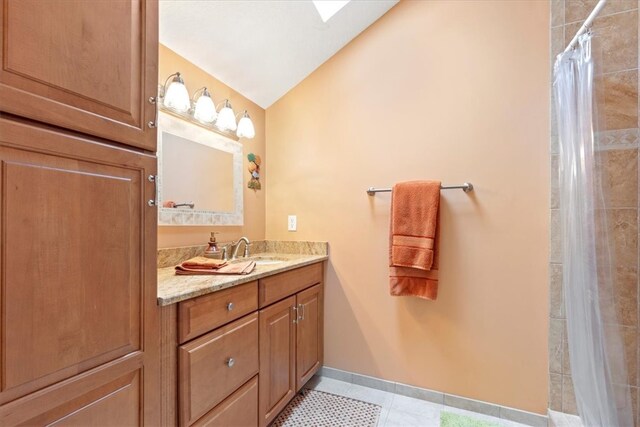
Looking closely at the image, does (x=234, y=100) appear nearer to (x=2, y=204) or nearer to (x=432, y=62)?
(x=432, y=62)

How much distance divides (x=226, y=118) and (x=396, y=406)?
6.82 ft

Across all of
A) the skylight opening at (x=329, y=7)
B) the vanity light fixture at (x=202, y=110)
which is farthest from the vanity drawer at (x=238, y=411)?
the skylight opening at (x=329, y=7)

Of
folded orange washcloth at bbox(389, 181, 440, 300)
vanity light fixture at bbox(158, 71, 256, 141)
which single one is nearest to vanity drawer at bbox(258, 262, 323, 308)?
folded orange washcloth at bbox(389, 181, 440, 300)

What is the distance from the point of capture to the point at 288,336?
5.64 ft

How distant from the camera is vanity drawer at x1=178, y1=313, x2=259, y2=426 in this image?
1054 mm

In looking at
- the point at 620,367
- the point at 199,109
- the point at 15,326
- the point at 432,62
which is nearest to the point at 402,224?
the point at 432,62

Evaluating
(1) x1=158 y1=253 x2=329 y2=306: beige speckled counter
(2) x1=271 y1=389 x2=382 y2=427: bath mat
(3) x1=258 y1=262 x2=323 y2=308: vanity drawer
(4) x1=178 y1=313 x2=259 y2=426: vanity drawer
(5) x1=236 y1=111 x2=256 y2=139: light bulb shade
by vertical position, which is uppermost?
(5) x1=236 y1=111 x2=256 y2=139: light bulb shade

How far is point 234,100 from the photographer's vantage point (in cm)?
210

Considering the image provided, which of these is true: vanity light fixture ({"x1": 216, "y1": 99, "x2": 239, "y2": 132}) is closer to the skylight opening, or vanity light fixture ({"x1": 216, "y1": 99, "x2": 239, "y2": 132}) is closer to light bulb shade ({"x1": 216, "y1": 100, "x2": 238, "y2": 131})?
light bulb shade ({"x1": 216, "y1": 100, "x2": 238, "y2": 131})

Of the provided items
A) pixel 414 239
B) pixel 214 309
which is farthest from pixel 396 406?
pixel 214 309

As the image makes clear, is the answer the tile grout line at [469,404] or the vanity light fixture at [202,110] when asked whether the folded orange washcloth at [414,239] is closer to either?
the tile grout line at [469,404]

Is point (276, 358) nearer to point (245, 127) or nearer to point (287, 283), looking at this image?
point (287, 283)

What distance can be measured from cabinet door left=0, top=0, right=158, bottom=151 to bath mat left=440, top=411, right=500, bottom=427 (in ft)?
6.60

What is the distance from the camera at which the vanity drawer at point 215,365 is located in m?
1.05
